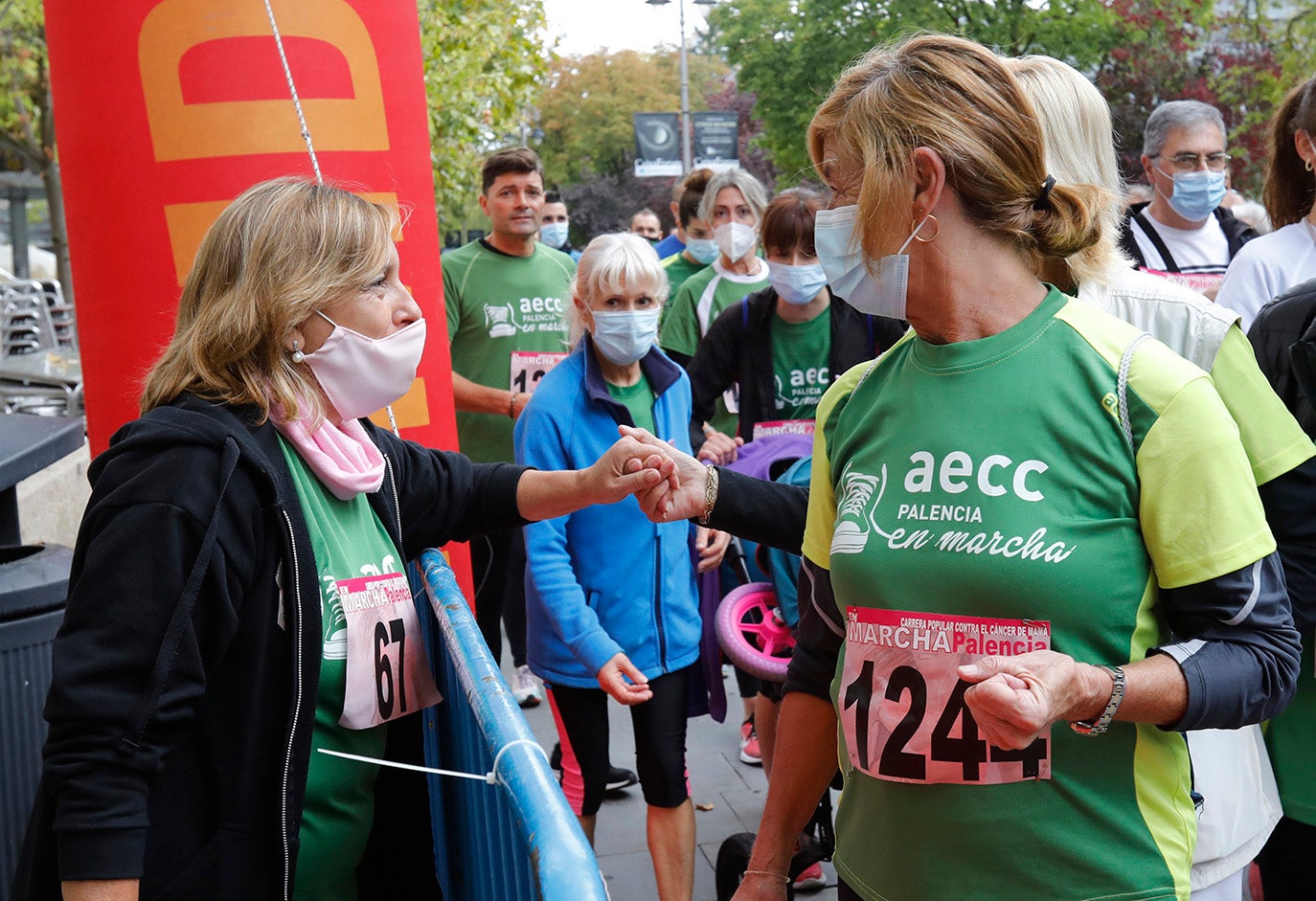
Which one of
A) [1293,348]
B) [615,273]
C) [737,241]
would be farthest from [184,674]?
[737,241]

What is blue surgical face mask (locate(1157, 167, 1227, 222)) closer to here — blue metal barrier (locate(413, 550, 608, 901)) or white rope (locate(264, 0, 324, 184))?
white rope (locate(264, 0, 324, 184))

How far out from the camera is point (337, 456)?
94.4 inches

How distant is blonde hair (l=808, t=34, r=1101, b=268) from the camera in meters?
1.93

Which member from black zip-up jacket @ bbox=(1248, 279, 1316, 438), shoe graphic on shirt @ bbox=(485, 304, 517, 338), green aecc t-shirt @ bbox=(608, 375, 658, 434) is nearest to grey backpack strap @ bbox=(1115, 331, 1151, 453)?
black zip-up jacket @ bbox=(1248, 279, 1316, 438)

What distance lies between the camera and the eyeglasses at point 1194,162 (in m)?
5.51

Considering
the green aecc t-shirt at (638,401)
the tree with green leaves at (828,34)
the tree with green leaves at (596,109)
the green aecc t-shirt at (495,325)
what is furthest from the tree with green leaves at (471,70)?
the tree with green leaves at (596,109)

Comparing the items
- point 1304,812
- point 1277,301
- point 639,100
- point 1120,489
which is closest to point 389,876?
point 1120,489

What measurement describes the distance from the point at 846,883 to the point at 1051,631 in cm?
60

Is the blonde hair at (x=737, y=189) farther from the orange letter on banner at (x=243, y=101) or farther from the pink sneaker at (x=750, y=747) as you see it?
the orange letter on banner at (x=243, y=101)

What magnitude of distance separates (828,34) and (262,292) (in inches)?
1018

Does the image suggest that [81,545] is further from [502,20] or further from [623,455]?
[502,20]

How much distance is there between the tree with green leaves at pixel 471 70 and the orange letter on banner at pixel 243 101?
12.5 metres

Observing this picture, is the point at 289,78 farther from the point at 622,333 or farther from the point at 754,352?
the point at 754,352

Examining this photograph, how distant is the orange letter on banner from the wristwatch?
2845 mm
